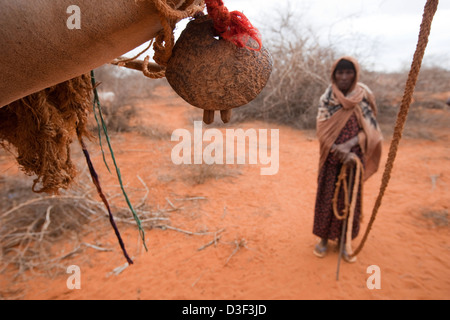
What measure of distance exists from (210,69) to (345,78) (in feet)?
7.53

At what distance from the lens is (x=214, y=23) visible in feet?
2.17

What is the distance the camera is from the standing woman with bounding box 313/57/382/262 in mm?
2514

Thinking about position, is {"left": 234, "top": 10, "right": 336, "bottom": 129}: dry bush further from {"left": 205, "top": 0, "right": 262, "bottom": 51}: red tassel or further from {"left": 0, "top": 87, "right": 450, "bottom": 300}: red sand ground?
{"left": 205, "top": 0, "right": 262, "bottom": 51}: red tassel

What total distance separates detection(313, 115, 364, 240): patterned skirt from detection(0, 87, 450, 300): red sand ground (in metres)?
0.37

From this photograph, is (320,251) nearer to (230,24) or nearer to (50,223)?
(230,24)

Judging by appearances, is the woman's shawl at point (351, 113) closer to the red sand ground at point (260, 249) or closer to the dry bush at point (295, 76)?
the red sand ground at point (260, 249)

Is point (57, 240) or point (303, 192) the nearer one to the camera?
point (57, 240)

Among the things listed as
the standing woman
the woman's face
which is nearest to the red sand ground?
the standing woman

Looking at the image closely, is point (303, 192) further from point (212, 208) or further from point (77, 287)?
point (77, 287)

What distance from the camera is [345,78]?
2.53 m

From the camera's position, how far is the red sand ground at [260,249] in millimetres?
2633

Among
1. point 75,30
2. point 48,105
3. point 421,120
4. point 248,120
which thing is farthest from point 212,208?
point 421,120

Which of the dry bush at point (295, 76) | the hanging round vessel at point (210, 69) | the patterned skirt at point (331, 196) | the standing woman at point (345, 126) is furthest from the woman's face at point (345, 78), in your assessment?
the dry bush at point (295, 76)

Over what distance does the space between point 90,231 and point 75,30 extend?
369 centimetres
